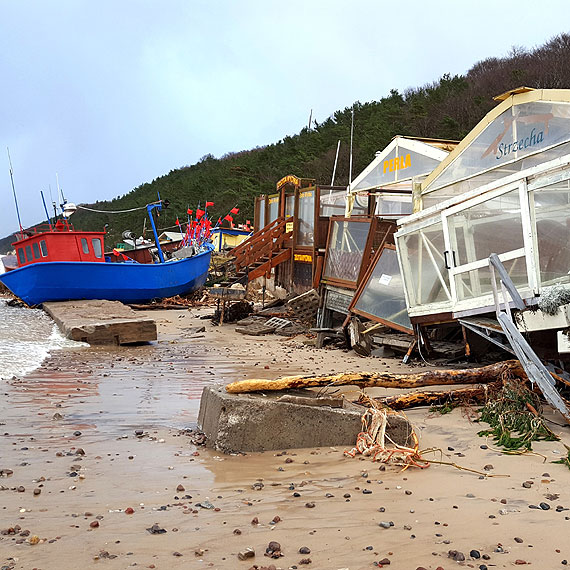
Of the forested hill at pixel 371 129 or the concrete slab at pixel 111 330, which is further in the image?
the forested hill at pixel 371 129

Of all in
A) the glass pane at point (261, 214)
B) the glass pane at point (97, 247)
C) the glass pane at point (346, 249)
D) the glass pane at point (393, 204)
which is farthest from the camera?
the glass pane at point (261, 214)

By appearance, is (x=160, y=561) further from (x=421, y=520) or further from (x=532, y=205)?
(x=532, y=205)

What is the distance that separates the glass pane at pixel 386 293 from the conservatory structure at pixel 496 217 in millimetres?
870

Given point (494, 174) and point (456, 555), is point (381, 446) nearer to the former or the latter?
point (456, 555)

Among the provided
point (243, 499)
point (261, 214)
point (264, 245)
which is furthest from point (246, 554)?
point (261, 214)

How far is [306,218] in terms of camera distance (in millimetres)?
19250

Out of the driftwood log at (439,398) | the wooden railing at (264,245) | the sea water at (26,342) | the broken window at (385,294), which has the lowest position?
the sea water at (26,342)

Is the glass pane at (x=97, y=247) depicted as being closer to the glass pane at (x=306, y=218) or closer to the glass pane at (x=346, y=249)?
the glass pane at (x=306, y=218)

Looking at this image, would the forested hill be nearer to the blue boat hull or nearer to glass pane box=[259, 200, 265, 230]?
glass pane box=[259, 200, 265, 230]

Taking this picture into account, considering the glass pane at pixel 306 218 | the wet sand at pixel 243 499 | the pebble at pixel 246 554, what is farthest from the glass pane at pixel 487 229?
the glass pane at pixel 306 218

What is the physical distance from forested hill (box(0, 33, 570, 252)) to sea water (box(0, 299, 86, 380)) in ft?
95.8

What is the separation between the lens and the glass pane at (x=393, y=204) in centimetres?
1734

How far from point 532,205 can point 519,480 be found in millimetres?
3164

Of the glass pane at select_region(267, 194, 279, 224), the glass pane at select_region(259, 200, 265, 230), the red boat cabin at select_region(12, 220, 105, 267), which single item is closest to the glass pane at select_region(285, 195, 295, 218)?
the glass pane at select_region(267, 194, 279, 224)
